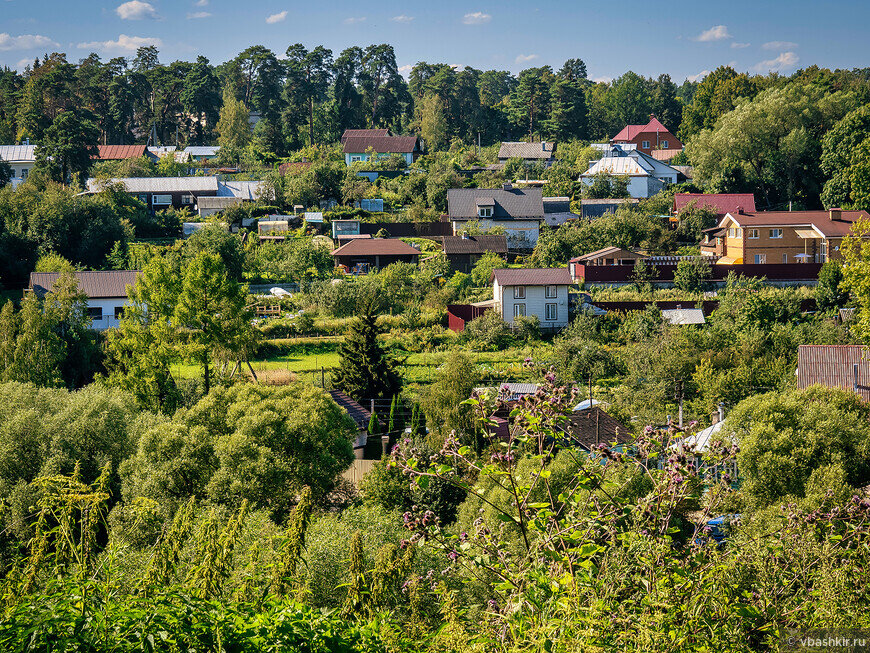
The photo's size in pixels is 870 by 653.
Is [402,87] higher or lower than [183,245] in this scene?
higher

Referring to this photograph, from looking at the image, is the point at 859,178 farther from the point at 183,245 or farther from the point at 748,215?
the point at 183,245

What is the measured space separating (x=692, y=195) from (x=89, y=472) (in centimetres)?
4071

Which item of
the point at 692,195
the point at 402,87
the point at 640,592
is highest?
the point at 402,87

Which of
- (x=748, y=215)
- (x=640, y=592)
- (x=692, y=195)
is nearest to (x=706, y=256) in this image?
(x=748, y=215)

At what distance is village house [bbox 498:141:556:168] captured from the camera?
6242cm

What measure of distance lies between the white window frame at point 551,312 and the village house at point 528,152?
30.4 metres

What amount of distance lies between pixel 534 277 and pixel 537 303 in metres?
1.14

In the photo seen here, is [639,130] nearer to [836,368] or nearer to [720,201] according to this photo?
[720,201]

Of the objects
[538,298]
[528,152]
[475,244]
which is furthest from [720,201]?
[538,298]

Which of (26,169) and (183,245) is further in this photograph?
(26,169)

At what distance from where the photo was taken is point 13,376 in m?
23.8

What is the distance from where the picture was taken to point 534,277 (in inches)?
1331

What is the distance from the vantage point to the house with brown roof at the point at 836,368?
20.8 metres

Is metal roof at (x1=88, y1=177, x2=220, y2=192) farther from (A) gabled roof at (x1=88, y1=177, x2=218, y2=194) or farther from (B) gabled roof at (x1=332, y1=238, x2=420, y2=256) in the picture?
(B) gabled roof at (x1=332, y1=238, x2=420, y2=256)
